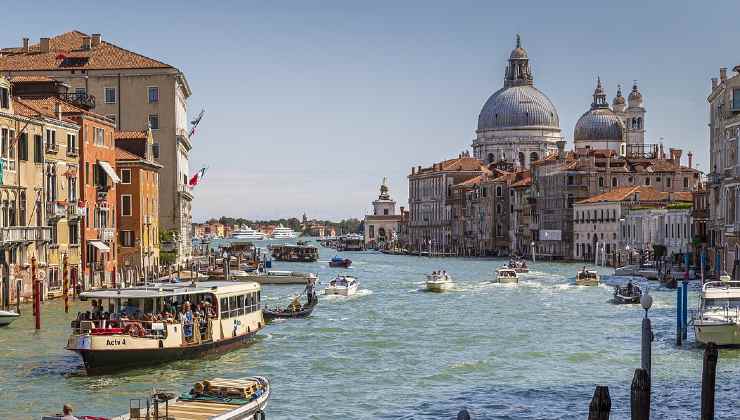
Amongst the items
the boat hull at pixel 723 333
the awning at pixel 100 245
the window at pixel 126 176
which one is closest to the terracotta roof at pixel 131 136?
the window at pixel 126 176

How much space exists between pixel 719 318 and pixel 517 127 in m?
116

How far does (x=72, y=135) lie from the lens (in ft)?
133

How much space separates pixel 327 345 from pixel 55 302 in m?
11.5

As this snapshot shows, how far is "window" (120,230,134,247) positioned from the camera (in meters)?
47.9

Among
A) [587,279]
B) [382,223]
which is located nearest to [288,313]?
[587,279]

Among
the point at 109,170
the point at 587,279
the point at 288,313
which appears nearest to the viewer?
the point at 288,313

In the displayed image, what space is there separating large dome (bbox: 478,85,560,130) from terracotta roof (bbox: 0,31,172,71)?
86.3 m

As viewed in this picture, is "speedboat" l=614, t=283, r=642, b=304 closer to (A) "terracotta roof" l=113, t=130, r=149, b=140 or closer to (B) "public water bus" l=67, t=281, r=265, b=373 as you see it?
(B) "public water bus" l=67, t=281, r=265, b=373

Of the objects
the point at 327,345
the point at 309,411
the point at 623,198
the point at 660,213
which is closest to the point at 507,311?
the point at 327,345

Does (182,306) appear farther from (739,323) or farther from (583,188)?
(583,188)

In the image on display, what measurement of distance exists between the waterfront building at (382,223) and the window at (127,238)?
110972 millimetres

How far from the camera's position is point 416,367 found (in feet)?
82.6

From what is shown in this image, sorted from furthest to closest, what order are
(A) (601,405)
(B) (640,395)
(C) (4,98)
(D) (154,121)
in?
(D) (154,121), (C) (4,98), (B) (640,395), (A) (601,405)

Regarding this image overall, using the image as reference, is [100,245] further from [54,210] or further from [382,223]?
[382,223]
